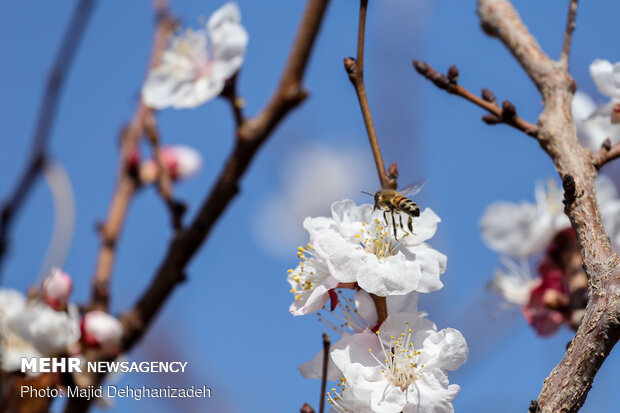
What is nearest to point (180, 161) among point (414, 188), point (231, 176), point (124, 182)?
point (124, 182)

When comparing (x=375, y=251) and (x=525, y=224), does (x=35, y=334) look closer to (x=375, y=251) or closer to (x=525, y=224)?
(x=375, y=251)

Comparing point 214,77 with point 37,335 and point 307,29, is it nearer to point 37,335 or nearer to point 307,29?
point 307,29

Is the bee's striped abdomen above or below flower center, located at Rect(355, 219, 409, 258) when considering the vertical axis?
above

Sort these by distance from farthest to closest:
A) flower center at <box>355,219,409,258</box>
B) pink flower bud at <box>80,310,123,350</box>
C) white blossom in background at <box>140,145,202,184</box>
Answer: white blossom in background at <box>140,145,202,184</box>, pink flower bud at <box>80,310,123,350</box>, flower center at <box>355,219,409,258</box>

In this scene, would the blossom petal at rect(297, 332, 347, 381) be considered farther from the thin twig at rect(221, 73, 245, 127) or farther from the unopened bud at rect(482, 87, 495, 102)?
the thin twig at rect(221, 73, 245, 127)

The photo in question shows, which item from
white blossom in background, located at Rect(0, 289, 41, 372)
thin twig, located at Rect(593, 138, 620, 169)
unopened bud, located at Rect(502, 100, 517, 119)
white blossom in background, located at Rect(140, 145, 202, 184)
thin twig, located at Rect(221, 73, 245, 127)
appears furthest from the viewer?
white blossom in background, located at Rect(140, 145, 202, 184)

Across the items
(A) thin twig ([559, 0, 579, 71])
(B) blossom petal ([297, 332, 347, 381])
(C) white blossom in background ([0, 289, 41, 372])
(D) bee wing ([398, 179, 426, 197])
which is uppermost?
(A) thin twig ([559, 0, 579, 71])

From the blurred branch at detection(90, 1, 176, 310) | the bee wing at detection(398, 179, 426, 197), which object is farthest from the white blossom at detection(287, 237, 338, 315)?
the blurred branch at detection(90, 1, 176, 310)

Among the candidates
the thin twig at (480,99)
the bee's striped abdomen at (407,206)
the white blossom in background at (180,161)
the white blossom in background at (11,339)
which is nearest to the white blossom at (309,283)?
the bee's striped abdomen at (407,206)
